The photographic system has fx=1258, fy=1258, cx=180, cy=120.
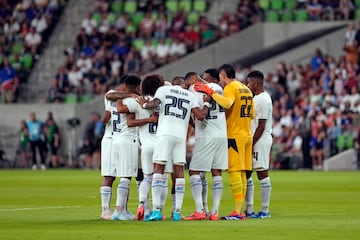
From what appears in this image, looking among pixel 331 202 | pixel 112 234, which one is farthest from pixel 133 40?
pixel 112 234

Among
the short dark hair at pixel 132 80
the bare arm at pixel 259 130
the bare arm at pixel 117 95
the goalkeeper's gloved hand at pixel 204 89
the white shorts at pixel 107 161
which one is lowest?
the white shorts at pixel 107 161

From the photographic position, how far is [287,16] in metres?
51.5

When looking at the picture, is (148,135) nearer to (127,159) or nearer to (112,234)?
(127,159)

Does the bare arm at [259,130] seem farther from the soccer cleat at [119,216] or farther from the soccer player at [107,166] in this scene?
the soccer cleat at [119,216]

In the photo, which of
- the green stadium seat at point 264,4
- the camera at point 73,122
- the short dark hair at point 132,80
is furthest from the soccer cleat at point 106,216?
the green stadium seat at point 264,4

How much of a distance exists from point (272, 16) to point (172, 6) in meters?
4.58

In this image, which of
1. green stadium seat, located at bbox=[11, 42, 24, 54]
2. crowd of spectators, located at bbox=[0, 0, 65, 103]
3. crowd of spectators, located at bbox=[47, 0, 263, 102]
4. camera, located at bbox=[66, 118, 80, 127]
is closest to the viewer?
camera, located at bbox=[66, 118, 80, 127]

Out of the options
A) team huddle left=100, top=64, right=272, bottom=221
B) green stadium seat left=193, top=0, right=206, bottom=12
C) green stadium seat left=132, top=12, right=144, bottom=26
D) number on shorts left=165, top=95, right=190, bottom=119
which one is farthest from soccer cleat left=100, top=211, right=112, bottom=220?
green stadium seat left=193, top=0, right=206, bottom=12

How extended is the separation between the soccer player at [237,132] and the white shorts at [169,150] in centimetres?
97

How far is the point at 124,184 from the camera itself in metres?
21.1

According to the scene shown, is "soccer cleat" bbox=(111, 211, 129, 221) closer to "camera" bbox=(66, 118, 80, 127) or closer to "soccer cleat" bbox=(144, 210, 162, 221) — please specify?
"soccer cleat" bbox=(144, 210, 162, 221)

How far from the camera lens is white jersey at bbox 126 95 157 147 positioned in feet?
68.6

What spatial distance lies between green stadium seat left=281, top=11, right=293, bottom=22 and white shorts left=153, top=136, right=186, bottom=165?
3117 cm

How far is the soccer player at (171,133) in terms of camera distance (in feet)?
67.2
